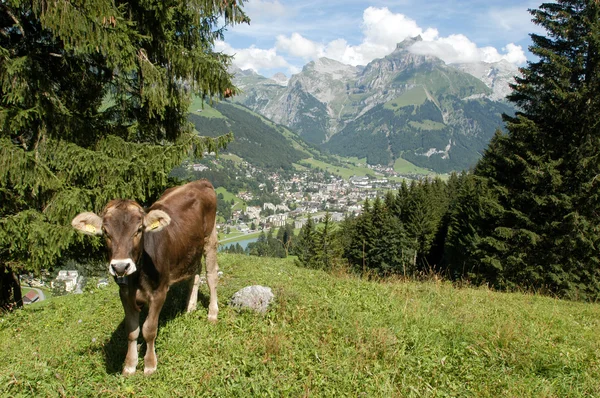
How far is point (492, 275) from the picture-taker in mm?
18812

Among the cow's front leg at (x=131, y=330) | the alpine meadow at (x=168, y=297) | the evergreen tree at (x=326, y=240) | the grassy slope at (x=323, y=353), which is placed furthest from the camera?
the evergreen tree at (x=326, y=240)

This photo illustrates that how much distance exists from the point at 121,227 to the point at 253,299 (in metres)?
3.26

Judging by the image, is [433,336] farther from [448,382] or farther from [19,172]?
[19,172]

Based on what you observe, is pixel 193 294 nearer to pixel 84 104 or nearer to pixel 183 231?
pixel 183 231

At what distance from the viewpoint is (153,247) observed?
186 inches

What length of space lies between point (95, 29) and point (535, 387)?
8896 mm

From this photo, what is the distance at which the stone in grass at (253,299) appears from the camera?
624 centimetres

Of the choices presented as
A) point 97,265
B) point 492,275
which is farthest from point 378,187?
point 97,265

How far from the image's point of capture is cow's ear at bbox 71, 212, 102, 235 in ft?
12.4

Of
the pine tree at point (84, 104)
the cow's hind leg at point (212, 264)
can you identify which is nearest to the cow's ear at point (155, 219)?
the cow's hind leg at point (212, 264)

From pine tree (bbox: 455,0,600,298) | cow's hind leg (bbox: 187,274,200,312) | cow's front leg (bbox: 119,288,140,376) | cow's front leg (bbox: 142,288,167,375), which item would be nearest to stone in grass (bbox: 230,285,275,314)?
cow's hind leg (bbox: 187,274,200,312)

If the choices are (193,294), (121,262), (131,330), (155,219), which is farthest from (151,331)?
(193,294)

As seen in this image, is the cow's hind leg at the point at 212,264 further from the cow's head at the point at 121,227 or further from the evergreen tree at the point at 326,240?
the evergreen tree at the point at 326,240

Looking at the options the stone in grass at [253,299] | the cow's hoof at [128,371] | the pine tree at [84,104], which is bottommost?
the cow's hoof at [128,371]
